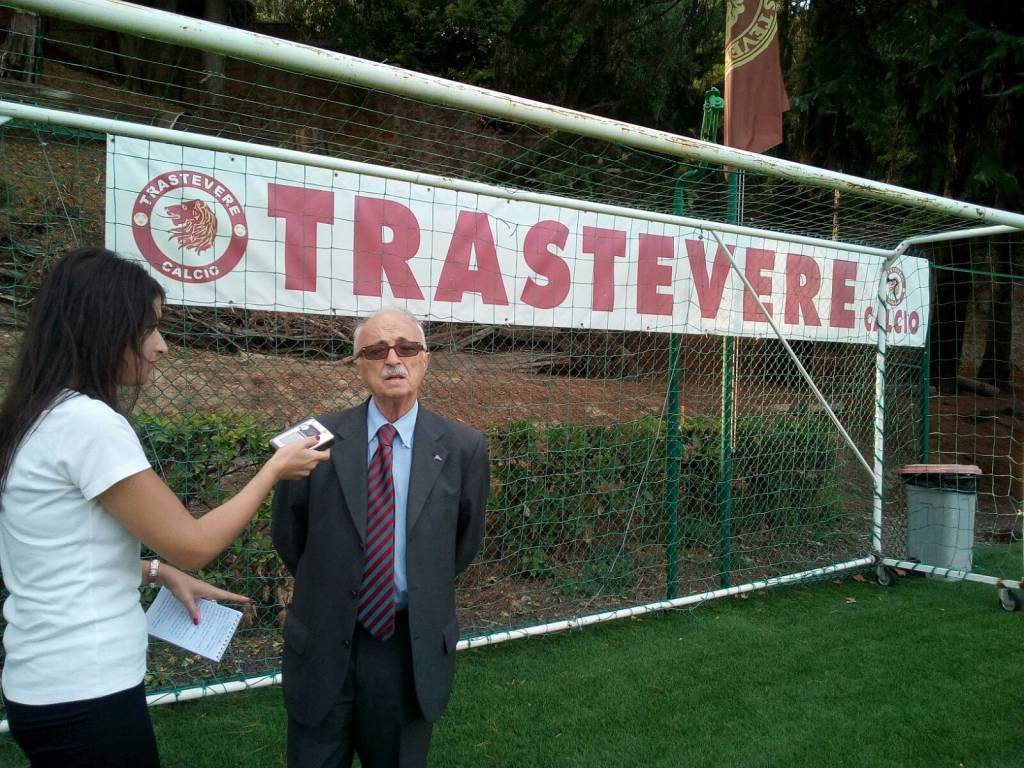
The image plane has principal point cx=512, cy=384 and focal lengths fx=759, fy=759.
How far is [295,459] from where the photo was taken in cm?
182

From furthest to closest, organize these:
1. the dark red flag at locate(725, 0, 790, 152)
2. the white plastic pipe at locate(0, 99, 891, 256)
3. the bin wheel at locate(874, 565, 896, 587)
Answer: the dark red flag at locate(725, 0, 790, 152), the bin wheel at locate(874, 565, 896, 587), the white plastic pipe at locate(0, 99, 891, 256)

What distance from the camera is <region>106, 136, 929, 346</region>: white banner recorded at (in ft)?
11.0

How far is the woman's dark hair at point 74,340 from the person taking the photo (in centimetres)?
159

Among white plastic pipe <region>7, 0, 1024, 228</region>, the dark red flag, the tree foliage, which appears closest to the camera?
white plastic pipe <region>7, 0, 1024, 228</region>

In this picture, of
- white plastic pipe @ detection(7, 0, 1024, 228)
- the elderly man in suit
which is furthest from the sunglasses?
white plastic pipe @ detection(7, 0, 1024, 228)

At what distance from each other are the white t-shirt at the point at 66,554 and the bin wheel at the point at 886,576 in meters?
5.83

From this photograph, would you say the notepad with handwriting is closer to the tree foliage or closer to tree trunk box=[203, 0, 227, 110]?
the tree foliage

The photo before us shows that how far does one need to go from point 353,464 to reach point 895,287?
5.72m

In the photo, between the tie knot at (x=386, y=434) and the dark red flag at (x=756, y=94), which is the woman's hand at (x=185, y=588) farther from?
the dark red flag at (x=756, y=94)

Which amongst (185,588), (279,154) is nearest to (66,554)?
(185,588)

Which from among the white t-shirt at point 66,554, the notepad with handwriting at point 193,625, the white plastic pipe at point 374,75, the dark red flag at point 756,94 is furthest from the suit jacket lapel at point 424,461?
the dark red flag at point 756,94

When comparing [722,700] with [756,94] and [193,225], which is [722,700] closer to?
[193,225]

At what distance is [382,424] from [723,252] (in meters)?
3.61

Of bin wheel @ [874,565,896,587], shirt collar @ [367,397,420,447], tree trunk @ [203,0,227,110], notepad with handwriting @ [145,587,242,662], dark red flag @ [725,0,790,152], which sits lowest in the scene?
bin wheel @ [874,565,896,587]
